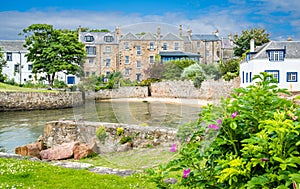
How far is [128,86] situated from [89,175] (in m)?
3.48

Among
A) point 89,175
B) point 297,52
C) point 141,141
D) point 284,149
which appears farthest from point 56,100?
point 284,149

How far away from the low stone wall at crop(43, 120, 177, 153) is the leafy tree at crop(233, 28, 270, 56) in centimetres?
4516

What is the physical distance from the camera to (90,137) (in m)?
6.04

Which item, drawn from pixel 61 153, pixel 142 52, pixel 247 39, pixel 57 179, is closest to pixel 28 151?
pixel 61 153

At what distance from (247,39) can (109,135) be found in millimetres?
51931

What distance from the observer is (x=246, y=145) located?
2.75 m

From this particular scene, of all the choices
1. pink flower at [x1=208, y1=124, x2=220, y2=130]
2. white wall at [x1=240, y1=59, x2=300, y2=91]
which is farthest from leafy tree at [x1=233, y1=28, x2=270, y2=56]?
pink flower at [x1=208, y1=124, x2=220, y2=130]

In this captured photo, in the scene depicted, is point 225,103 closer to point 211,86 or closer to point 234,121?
point 234,121

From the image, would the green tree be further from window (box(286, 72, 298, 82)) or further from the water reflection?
the water reflection

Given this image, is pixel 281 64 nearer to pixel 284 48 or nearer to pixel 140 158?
pixel 284 48

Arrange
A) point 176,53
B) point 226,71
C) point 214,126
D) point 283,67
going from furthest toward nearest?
point 283,67, point 226,71, point 176,53, point 214,126

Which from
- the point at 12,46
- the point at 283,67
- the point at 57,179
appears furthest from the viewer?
the point at 12,46

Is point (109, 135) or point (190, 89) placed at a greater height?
point (190, 89)

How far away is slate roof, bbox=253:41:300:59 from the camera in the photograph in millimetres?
34969
